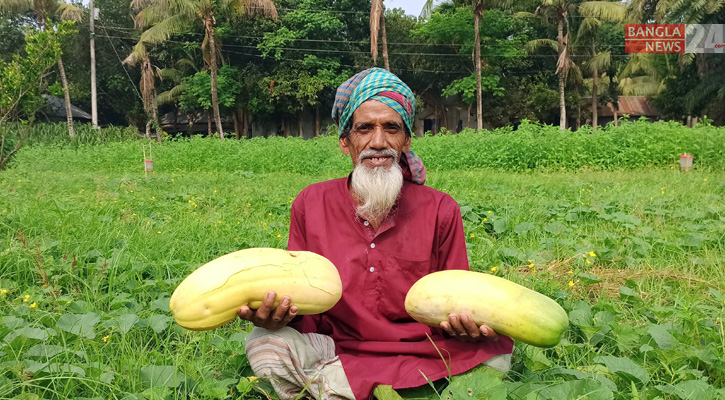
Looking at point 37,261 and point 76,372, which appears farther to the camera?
point 37,261

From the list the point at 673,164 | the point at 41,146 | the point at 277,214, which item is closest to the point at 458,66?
the point at 673,164

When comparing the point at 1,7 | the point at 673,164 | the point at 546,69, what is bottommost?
the point at 673,164

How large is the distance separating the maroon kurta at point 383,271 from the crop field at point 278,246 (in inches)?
10.6

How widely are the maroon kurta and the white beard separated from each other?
63 millimetres

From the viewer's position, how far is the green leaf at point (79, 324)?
7.47 feet

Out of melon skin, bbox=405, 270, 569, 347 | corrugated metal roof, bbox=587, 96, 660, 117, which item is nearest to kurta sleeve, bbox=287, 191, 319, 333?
melon skin, bbox=405, 270, 569, 347

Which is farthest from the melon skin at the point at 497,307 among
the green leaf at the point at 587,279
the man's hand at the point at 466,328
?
the green leaf at the point at 587,279

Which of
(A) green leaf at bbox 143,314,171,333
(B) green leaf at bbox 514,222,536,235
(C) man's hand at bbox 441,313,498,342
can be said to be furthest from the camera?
(B) green leaf at bbox 514,222,536,235

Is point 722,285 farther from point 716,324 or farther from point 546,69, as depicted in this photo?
point 546,69

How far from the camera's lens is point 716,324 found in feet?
8.49

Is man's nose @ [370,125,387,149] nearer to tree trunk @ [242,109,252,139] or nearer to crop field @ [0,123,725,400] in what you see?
crop field @ [0,123,725,400]

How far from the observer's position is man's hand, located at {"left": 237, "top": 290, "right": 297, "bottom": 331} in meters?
1.77

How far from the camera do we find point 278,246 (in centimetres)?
410

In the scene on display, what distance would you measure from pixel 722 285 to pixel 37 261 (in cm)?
449
